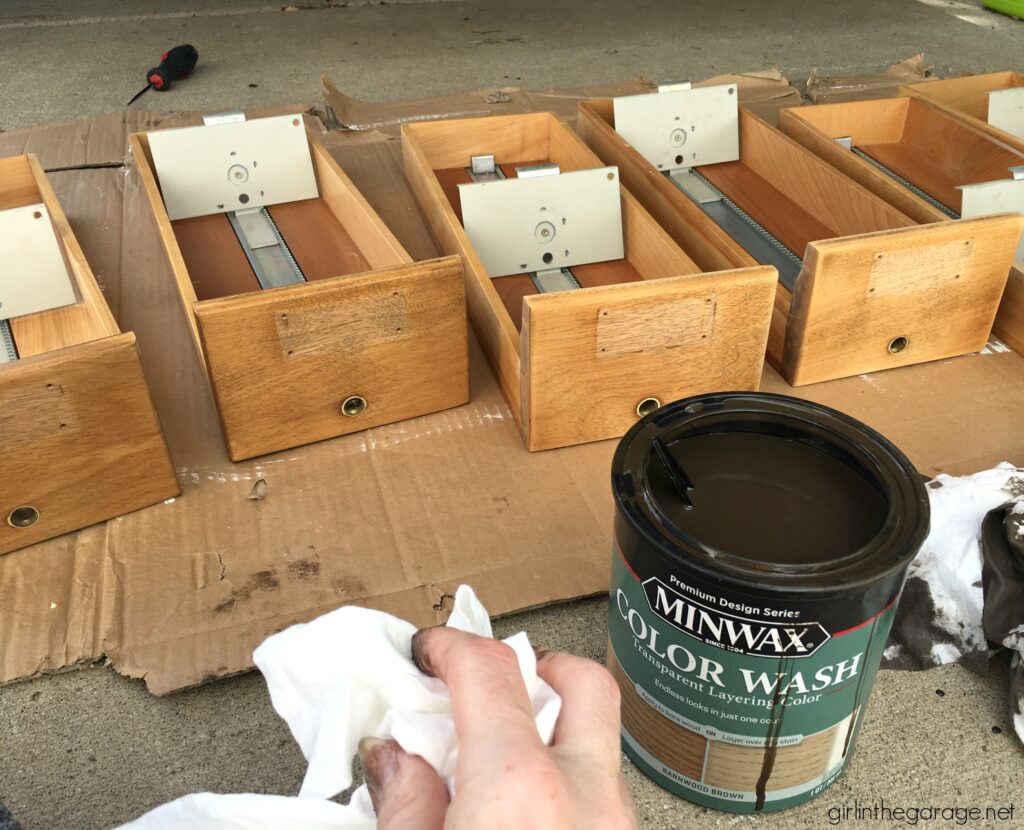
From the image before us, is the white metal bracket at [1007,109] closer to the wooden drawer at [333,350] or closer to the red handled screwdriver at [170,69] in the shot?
the wooden drawer at [333,350]

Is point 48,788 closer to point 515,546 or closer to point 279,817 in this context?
point 279,817

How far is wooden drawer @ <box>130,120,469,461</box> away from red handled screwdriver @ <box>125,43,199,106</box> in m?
1.83

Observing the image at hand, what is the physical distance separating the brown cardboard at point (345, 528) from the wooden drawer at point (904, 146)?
1.59 feet

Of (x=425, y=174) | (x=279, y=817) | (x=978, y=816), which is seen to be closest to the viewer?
(x=279, y=817)

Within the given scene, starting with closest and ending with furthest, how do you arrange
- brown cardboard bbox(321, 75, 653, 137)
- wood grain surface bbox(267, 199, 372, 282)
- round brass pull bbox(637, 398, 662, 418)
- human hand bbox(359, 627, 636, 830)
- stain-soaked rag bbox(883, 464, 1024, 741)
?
human hand bbox(359, 627, 636, 830)
stain-soaked rag bbox(883, 464, 1024, 741)
round brass pull bbox(637, 398, 662, 418)
wood grain surface bbox(267, 199, 372, 282)
brown cardboard bbox(321, 75, 653, 137)

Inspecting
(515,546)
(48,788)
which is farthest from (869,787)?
(48,788)

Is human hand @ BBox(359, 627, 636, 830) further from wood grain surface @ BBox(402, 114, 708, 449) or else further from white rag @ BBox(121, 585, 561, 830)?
wood grain surface @ BBox(402, 114, 708, 449)

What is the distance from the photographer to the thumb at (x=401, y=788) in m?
0.53

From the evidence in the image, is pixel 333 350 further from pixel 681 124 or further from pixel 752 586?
pixel 681 124

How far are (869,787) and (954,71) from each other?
10.2ft

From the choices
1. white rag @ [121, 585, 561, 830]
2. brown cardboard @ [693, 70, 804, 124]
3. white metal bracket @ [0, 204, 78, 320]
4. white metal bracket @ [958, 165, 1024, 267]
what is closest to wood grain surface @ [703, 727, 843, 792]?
white rag @ [121, 585, 561, 830]

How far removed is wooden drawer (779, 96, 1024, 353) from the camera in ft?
6.12

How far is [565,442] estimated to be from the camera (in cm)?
139

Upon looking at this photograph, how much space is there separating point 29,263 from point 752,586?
1466 millimetres
